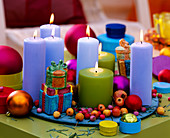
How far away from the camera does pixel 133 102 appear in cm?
90

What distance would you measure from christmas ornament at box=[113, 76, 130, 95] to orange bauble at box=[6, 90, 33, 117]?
0.78 ft

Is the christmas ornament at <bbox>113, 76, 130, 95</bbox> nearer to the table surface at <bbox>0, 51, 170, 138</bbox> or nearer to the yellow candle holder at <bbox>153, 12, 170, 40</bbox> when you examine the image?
the table surface at <bbox>0, 51, 170, 138</bbox>

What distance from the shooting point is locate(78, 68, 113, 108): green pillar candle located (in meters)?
0.89

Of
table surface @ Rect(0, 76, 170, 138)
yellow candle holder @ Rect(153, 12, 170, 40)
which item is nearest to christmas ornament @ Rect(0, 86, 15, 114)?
table surface @ Rect(0, 76, 170, 138)

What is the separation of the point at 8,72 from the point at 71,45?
379mm

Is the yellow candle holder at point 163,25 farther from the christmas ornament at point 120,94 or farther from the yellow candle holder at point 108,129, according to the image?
the yellow candle holder at point 108,129

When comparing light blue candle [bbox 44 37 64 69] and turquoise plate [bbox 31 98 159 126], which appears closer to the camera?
turquoise plate [bbox 31 98 159 126]

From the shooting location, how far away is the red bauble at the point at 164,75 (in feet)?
3.70

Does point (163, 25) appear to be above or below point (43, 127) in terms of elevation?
above

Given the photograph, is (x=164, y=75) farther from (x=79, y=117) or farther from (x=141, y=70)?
(x=79, y=117)

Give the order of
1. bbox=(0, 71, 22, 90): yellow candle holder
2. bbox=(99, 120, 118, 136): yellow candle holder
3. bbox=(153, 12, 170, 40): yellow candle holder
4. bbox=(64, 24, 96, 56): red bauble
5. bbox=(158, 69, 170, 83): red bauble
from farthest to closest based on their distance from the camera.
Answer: bbox=(153, 12, 170, 40): yellow candle holder, bbox=(64, 24, 96, 56): red bauble, bbox=(158, 69, 170, 83): red bauble, bbox=(0, 71, 22, 90): yellow candle holder, bbox=(99, 120, 118, 136): yellow candle holder

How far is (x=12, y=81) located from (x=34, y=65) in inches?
4.9

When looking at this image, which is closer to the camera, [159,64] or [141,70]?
[141,70]

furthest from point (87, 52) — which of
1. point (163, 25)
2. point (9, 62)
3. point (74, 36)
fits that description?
point (163, 25)
